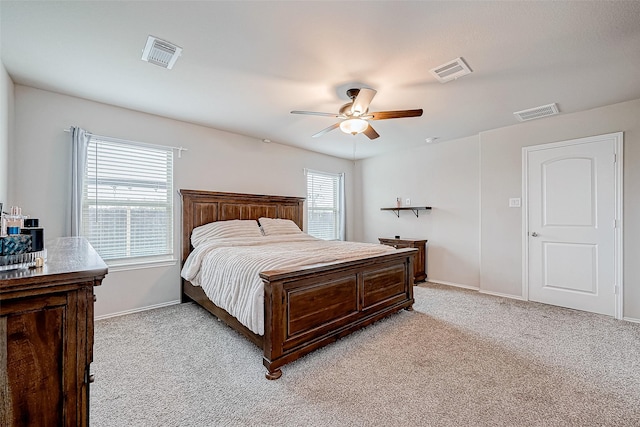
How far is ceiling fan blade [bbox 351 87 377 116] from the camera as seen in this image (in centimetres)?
253

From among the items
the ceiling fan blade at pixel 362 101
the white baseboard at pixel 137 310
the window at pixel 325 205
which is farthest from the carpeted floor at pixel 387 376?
the window at pixel 325 205

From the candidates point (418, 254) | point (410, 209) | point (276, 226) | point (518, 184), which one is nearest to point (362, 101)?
point (276, 226)

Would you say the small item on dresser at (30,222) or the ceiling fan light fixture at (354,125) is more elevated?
the ceiling fan light fixture at (354,125)

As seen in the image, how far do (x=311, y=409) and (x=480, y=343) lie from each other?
5.72 ft

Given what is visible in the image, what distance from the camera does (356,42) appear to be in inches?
81.0

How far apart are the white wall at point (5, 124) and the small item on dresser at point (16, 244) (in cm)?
Answer: 211

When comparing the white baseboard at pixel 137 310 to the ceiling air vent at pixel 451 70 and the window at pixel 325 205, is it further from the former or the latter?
the ceiling air vent at pixel 451 70

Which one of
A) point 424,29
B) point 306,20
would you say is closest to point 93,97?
point 306,20

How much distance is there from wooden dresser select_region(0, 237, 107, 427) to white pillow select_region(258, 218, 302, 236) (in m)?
3.23

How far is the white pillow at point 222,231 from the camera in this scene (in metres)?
3.64

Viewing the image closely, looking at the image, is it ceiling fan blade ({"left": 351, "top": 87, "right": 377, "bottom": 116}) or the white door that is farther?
the white door

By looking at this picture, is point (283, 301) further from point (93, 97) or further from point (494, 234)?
point (494, 234)

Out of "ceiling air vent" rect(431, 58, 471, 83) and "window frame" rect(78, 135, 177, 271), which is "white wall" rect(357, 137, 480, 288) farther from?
"window frame" rect(78, 135, 177, 271)

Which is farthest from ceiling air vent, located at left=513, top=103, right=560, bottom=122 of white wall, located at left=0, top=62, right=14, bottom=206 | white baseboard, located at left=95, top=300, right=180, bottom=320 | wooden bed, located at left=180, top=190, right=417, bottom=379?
white wall, located at left=0, top=62, right=14, bottom=206
